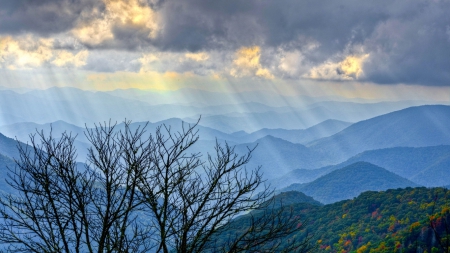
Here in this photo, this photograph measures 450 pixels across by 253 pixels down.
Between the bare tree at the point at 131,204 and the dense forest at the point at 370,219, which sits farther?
the dense forest at the point at 370,219

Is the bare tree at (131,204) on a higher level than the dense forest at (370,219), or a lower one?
lower

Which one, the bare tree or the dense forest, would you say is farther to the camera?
the dense forest

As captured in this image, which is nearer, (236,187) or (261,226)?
(261,226)

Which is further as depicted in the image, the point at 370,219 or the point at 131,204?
the point at 370,219

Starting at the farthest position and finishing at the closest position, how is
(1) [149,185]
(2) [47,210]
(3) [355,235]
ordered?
(3) [355,235] → (1) [149,185] → (2) [47,210]

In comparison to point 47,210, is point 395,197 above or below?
above

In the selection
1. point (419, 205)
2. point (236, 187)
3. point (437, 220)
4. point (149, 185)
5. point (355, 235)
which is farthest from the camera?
point (419, 205)

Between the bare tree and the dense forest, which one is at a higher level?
the dense forest

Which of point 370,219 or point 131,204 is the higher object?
point 370,219

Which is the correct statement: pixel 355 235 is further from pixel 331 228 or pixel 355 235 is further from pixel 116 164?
pixel 116 164

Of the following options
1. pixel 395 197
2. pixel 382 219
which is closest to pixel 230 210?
pixel 382 219

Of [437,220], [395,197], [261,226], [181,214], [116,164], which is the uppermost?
[395,197]
